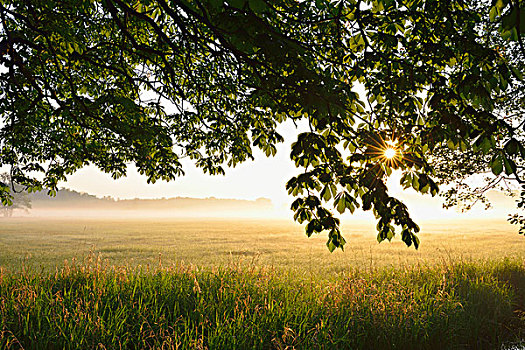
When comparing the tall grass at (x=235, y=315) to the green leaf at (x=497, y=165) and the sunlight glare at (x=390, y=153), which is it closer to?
the sunlight glare at (x=390, y=153)

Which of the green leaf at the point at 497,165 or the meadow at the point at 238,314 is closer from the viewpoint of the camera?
the green leaf at the point at 497,165

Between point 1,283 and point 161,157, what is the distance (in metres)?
4.74

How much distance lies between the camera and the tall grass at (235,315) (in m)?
5.27

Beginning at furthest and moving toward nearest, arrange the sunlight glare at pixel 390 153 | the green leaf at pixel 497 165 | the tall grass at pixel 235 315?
the tall grass at pixel 235 315
the sunlight glare at pixel 390 153
the green leaf at pixel 497 165

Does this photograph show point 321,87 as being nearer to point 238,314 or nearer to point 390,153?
point 390,153

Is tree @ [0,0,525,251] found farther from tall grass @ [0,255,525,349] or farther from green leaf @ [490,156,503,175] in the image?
tall grass @ [0,255,525,349]

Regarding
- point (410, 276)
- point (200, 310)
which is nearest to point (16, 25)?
point (200, 310)

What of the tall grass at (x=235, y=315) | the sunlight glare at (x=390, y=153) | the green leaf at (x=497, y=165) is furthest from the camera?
the tall grass at (x=235, y=315)

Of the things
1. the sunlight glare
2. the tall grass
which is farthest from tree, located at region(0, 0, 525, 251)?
the tall grass

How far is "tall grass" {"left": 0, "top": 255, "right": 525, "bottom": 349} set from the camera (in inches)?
207

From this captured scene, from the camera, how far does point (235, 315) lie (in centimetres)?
622

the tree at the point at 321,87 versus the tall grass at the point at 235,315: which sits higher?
the tree at the point at 321,87

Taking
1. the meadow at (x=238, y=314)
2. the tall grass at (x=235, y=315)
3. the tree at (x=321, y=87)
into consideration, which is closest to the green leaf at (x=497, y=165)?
the tree at (x=321, y=87)

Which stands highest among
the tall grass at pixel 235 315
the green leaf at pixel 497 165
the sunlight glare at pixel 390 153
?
the sunlight glare at pixel 390 153
